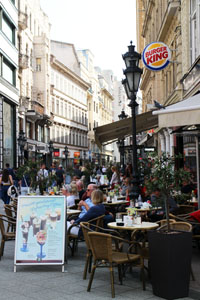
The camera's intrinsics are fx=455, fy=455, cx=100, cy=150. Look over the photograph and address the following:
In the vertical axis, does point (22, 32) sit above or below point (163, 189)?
above

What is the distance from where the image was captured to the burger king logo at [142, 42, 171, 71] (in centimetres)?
2095

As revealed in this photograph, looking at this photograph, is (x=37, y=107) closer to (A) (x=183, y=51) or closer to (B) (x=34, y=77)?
(B) (x=34, y=77)

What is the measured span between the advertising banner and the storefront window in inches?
951

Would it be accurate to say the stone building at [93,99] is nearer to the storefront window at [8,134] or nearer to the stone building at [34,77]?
the stone building at [34,77]

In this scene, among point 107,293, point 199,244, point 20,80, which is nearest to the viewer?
point 107,293

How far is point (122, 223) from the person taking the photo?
811cm

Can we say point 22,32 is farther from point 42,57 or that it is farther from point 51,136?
point 51,136

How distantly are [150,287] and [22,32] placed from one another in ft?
127

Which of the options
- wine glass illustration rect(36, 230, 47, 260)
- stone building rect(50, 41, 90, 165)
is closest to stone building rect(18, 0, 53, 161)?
stone building rect(50, 41, 90, 165)

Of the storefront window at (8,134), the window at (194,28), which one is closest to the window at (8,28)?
the storefront window at (8,134)

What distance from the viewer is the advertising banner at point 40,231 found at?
316 inches

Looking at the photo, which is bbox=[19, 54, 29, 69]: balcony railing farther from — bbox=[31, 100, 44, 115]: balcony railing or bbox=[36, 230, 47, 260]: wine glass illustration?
bbox=[36, 230, 47, 260]: wine glass illustration

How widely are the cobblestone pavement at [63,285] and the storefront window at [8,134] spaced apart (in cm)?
2406

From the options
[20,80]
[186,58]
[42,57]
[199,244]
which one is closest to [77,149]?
[42,57]
